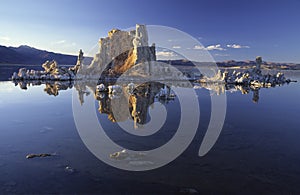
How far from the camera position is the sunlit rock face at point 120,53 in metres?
44.5

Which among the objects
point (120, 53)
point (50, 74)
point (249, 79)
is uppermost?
point (120, 53)

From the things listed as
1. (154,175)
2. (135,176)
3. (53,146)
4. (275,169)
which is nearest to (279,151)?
(275,169)

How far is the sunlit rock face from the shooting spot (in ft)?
146

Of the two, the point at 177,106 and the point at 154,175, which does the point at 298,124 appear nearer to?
the point at 177,106

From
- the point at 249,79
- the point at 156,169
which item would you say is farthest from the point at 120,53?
the point at 156,169

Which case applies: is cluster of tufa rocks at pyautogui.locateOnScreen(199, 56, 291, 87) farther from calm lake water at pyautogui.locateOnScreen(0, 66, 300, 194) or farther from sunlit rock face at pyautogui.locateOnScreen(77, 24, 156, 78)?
calm lake water at pyautogui.locateOnScreen(0, 66, 300, 194)

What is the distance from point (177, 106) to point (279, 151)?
30.8 ft

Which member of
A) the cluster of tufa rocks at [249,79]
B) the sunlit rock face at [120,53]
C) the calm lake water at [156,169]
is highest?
the sunlit rock face at [120,53]

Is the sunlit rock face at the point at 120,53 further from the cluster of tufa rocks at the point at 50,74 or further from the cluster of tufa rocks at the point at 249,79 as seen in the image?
the cluster of tufa rocks at the point at 249,79

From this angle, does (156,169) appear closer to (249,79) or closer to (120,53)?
(249,79)

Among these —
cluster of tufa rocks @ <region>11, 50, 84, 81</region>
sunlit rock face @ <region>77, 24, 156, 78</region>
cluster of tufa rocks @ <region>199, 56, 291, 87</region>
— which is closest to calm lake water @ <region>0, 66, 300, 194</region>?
cluster of tufa rocks @ <region>11, 50, 84, 81</region>

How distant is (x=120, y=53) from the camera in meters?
52.7

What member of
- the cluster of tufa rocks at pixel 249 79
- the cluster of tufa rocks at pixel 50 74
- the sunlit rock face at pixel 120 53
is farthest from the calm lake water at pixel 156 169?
the cluster of tufa rocks at pixel 249 79

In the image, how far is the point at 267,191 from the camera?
5.55 m
